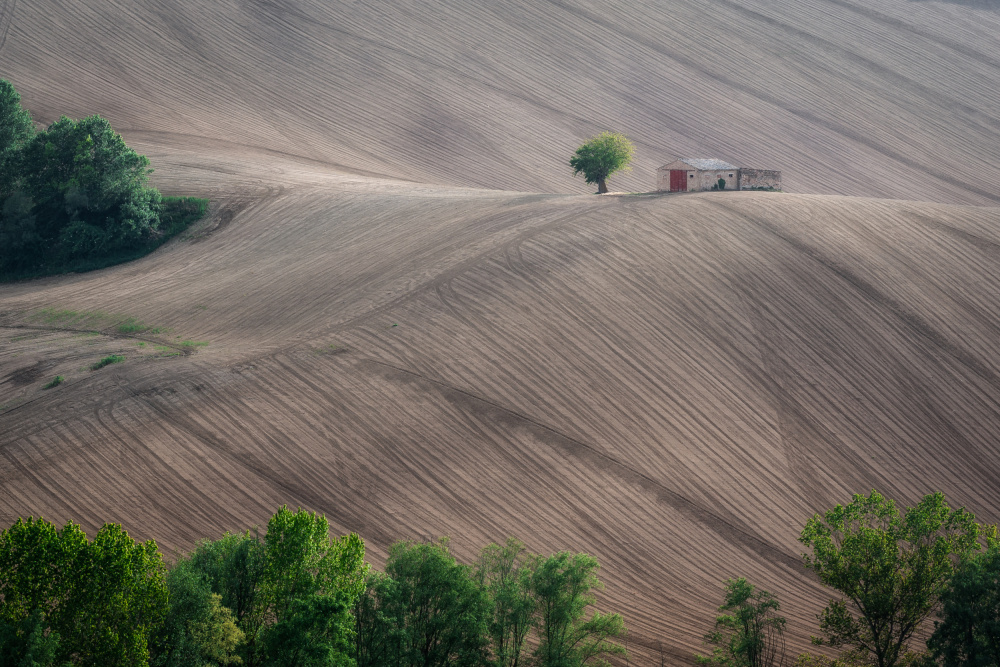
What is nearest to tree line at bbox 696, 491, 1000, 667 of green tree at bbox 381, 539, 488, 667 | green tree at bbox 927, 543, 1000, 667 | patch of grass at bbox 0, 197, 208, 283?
green tree at bbox 927, 543, 1000, 667

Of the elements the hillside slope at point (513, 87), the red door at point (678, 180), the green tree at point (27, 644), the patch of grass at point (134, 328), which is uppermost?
the hillside slope at point (513, 87)

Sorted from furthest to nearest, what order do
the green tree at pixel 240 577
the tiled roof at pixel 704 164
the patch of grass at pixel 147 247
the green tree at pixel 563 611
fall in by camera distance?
1. the patch of grass at pixel 147 247
2. the tiled roof at pixel 704 164
3. the green tree at pixel 563 611
4. the green tree at pixel 240 577

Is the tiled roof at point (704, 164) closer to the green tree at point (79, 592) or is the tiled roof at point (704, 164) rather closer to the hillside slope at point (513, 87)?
the hillside slope at point (513, 87)

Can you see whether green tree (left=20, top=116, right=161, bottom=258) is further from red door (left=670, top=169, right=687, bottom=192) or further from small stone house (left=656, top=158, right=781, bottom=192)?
red door (left=670, top=169, right=687, bottom=192)

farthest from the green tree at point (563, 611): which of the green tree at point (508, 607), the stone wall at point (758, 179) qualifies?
the stone wall at point (758, 179)

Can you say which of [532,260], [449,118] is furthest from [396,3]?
[532,260]

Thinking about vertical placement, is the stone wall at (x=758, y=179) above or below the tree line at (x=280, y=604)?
above
